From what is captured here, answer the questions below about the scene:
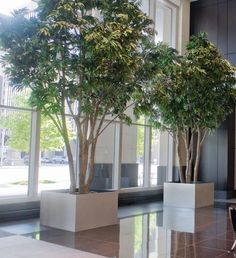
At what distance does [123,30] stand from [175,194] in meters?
4.89

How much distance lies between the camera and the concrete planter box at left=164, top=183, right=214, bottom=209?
9023mm

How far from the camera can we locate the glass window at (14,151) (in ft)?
24.4

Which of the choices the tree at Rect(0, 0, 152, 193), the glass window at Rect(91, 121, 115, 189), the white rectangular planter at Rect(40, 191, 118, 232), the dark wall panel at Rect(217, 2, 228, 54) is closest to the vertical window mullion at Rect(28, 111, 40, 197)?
the white rectangular planter at Rect(40, 191, 118, 232)

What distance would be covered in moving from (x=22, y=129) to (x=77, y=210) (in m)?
2.60

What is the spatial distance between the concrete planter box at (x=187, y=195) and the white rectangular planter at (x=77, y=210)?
299 centimetres

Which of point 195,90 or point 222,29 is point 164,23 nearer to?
point 222,29

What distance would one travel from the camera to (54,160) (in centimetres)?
832

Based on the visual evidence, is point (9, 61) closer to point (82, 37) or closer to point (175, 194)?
point (82, 37)

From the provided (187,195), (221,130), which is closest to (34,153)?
(187,195)

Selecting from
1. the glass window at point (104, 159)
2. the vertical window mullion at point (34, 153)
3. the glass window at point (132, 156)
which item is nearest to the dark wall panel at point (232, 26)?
the glass window at point (132, 156)

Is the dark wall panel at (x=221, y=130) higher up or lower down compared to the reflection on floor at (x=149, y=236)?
higher up

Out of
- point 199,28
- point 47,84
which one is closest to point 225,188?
point 199,28

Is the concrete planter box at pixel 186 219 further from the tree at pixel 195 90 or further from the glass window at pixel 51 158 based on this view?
the glass window at pixel 51 158

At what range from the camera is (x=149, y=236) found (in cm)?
568
